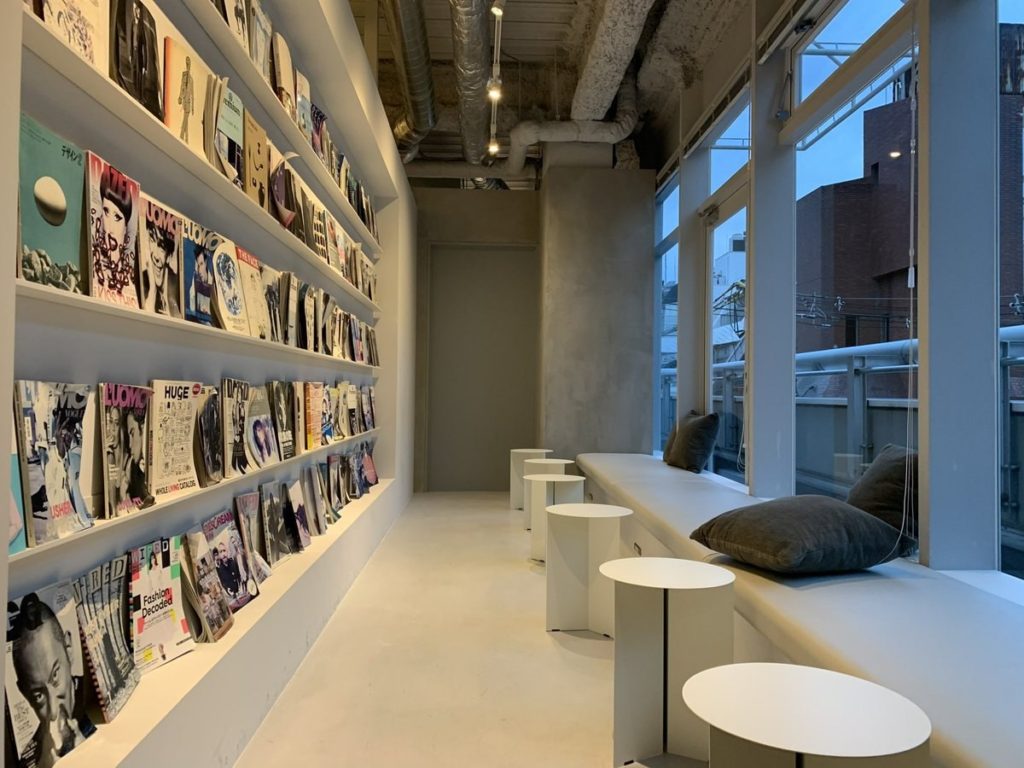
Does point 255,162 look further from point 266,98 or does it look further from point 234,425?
point 234,425

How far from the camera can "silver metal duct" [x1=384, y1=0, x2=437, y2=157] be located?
4.32 meters

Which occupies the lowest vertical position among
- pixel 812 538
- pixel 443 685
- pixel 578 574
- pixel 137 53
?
pixel 443 685

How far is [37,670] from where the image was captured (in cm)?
127

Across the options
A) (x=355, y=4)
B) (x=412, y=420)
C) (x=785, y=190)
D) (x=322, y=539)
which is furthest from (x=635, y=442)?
(x=355, y=4)

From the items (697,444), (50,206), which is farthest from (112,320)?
(697,444)

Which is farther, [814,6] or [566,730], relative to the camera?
[814,6]

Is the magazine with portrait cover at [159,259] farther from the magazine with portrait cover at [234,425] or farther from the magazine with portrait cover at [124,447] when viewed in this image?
the magazine with portrait cover at [234,425]

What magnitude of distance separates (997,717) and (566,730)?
1.24m

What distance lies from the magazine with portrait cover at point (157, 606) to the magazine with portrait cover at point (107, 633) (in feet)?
0.12

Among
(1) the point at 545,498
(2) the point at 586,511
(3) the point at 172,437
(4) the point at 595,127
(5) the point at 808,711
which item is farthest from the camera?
(4) the point at 595,127

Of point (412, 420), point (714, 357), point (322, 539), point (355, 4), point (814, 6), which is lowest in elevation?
point (322, 539)

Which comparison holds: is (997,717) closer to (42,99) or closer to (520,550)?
(42,99)

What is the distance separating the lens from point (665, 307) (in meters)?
6.53

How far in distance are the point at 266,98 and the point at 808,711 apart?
8.48 ft
